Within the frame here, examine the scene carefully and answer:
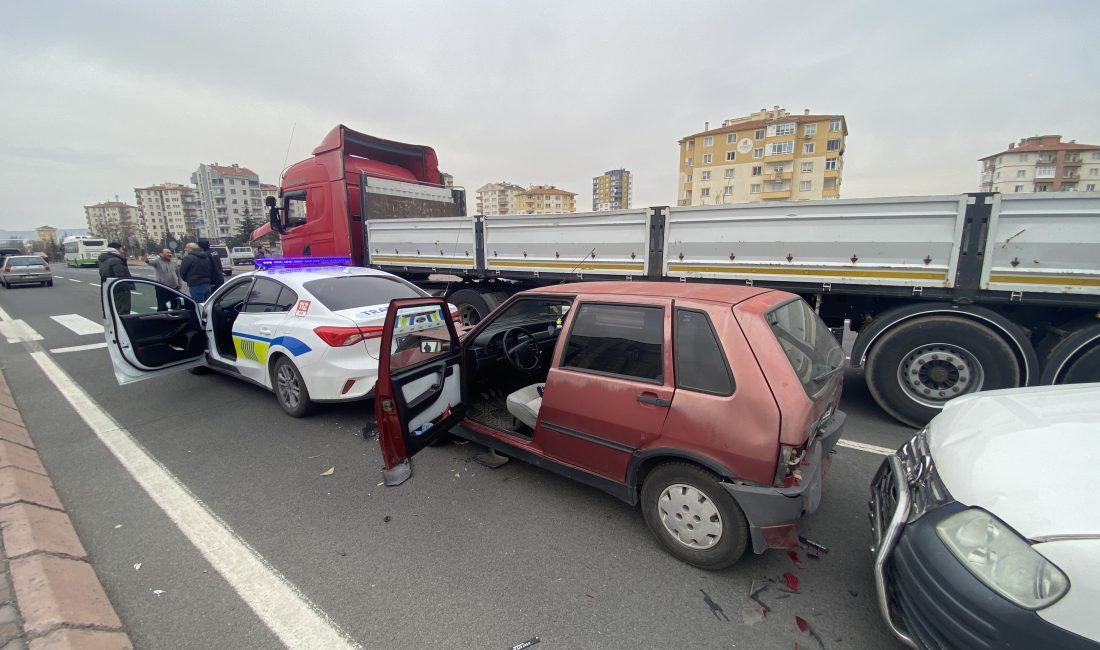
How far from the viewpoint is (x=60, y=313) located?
10.9m

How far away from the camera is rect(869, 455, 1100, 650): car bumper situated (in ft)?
4.15

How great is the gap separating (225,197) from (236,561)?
365ft

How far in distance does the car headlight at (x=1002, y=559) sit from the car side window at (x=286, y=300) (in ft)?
15.8

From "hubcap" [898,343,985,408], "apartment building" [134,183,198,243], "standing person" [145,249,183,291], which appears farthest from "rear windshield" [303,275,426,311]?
"apartment building" [134,183,198,243]

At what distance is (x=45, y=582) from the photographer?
2053mm

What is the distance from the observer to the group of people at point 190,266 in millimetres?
7938

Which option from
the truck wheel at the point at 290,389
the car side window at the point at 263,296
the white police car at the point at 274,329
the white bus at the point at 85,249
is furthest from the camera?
the white bus at the point at 85,249

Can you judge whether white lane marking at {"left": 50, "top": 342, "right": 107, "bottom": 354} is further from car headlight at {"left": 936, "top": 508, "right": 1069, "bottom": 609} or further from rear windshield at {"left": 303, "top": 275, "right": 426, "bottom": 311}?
car headlight at {"left": 936, "top": 508, "right": 1069, "bottom": 609}

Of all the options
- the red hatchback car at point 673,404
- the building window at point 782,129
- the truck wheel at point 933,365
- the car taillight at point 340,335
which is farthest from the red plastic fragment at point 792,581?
the building window at point 782,129

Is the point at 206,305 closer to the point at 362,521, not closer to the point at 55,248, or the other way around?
the point at 362,521

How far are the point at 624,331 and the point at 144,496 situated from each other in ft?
11.2

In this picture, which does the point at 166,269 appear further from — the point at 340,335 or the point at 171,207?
the point at 171,207

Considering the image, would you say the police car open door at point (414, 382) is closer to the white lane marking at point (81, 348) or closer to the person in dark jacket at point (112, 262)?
the white lane marking at point (81, 348)

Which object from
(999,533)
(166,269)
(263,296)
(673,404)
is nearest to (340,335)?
(263,296)
